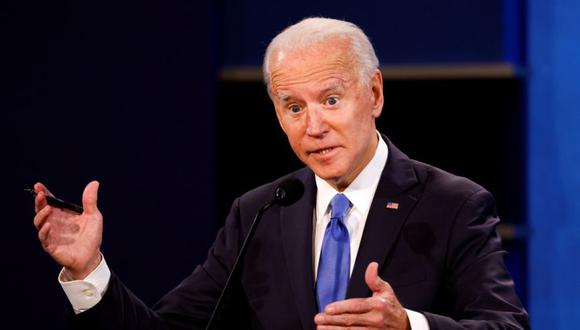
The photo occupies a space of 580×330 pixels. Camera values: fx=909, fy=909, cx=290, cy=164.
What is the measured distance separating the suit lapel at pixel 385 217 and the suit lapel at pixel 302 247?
11 centimetres

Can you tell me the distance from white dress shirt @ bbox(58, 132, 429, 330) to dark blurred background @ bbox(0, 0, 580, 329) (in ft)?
4.11

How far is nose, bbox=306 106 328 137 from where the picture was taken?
2123mm

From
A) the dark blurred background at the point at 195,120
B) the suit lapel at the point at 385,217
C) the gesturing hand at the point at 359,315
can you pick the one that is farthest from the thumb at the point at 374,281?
the dark blurred background at the point at 195,120

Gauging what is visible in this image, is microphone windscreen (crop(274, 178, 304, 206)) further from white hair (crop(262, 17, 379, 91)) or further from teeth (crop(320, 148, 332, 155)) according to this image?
white hair (crop(262, 17, 379, 91))

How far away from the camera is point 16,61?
345cm

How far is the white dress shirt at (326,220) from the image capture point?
2033 mm

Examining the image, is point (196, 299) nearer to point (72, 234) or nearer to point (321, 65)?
point (72, 234)

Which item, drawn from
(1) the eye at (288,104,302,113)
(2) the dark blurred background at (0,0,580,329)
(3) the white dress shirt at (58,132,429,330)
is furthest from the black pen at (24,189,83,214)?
(2) the dark blurred background at (0,0,580,329)

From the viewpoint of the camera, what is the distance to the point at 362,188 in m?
2.23

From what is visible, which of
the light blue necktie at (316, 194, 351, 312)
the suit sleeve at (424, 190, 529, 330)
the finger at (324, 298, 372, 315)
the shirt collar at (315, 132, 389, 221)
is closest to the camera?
the finger at (324, 298, 372, 315)

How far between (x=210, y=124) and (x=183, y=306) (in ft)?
4.42

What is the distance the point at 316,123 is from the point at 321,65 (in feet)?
0.44

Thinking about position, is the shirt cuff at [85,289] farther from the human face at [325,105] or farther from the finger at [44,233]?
the human face at [325,105]

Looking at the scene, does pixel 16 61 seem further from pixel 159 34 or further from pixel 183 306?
pixel 183 306
